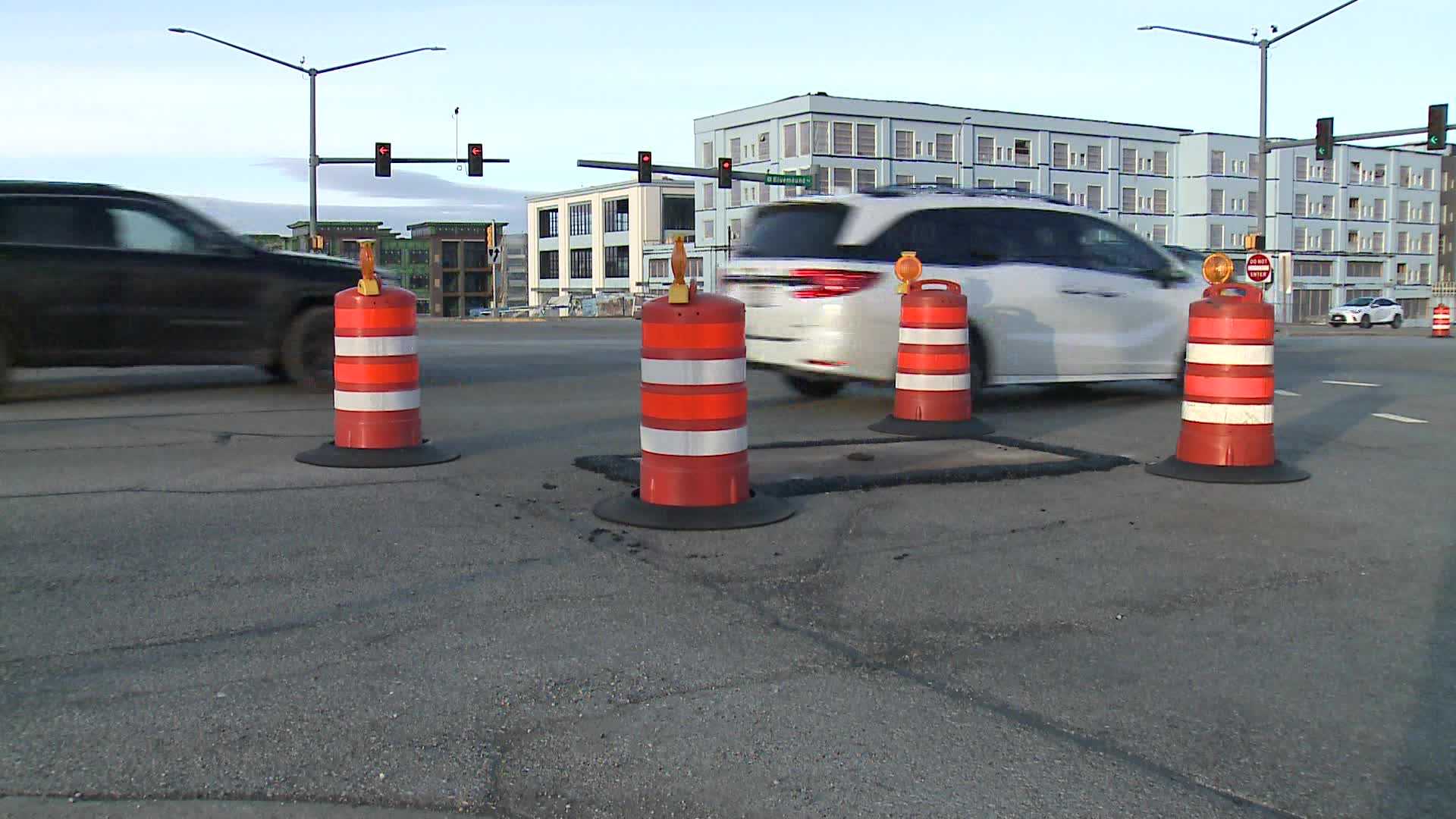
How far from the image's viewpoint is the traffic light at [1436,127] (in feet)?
110

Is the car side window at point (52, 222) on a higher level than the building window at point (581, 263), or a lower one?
lower

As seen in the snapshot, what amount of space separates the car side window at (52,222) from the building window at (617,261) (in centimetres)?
9120

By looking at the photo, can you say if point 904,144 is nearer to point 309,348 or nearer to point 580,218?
point 580,218

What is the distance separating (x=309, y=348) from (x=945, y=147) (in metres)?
Result: 74.5

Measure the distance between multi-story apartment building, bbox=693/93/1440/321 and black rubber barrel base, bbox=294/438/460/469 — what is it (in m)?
69.8

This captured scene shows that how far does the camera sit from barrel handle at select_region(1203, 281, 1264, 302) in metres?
8.10

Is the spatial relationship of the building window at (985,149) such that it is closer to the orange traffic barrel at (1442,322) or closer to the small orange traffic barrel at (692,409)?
the orange traffic barrel at (1442,322)

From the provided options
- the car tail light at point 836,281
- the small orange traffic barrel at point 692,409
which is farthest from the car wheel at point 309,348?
the small orange traffic barrel at point 692,409

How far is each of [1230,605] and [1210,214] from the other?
91199 millimetres

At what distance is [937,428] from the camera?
9.62 meters

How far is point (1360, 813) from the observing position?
3.12 m

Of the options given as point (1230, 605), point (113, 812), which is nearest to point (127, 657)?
point (113, 812)

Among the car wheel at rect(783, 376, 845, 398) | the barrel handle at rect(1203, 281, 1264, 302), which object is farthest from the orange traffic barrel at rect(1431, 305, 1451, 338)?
the barrel handle at rect(1203, 281, 1264, 302)

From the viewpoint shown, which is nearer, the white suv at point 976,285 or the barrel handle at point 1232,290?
the barrel handle at point 1232,290
